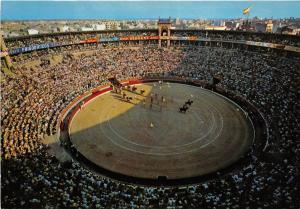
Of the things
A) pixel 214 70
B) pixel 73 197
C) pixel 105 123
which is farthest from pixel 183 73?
pixel 73 197

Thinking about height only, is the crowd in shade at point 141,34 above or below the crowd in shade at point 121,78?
above

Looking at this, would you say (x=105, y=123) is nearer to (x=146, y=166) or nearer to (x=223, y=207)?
(x=146, y=166)

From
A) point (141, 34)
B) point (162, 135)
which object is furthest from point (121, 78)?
point (162, 135)

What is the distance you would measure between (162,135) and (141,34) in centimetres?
4892

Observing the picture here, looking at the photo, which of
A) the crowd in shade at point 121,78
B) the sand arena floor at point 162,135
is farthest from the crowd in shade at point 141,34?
the sand arena floor at point 162,135

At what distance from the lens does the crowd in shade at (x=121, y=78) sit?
78.0ft

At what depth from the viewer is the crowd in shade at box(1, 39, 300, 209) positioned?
936 inches

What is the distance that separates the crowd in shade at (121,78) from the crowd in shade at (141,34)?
3458 millimetres

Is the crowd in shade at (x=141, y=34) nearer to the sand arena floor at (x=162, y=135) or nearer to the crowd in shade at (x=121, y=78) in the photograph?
the crowd in shade at (x=121, y=78)

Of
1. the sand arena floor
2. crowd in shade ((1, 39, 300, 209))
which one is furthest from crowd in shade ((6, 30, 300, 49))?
the sand arena floor

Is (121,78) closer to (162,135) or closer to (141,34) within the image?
(141,34)

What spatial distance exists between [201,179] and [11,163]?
21.7 m

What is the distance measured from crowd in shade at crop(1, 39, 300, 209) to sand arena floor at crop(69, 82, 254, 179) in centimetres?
345

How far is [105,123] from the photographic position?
143ft
